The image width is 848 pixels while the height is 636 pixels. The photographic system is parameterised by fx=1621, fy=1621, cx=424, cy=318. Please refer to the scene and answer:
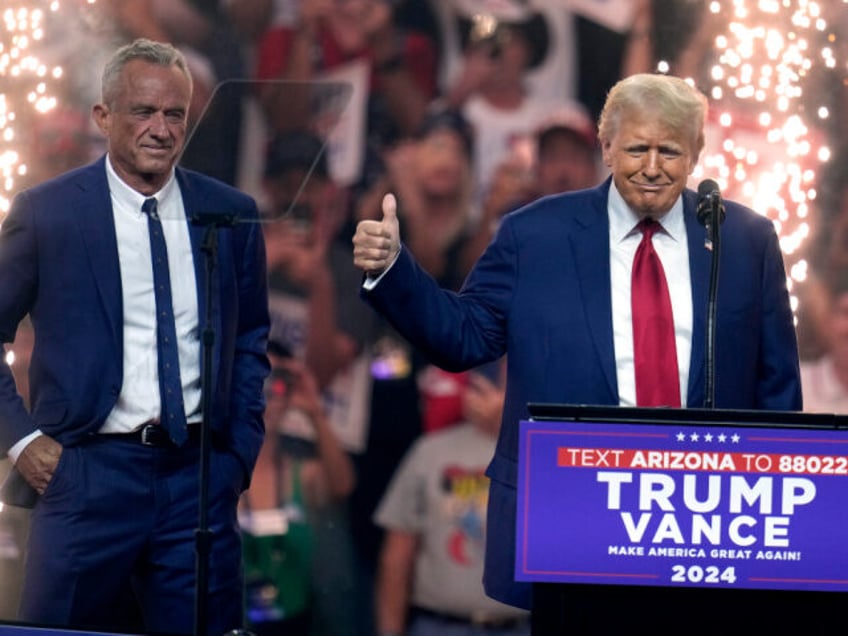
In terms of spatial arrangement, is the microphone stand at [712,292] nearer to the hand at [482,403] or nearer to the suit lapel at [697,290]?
the suit lapel at [697,290]

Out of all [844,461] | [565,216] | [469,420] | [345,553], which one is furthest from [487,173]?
[844,461]

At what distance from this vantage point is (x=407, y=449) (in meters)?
5.36

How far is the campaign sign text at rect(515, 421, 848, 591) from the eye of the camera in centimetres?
284

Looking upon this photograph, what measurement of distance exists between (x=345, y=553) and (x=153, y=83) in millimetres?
2128

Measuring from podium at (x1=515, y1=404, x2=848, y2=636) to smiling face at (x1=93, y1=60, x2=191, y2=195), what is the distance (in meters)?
1.33

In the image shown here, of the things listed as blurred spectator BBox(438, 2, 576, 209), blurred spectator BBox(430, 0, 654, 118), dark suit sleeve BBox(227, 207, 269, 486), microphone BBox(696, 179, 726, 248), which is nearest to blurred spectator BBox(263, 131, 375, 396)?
blurred spectator BBox(438, 2, 576, 209)

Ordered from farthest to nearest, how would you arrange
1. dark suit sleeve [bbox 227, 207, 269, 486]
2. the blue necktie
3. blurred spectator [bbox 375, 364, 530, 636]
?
blurred spectator [bbox 375, 364, 530, 636]
dark suit sleeve [bbox 227, 207, 269, 486]
the blue necktie

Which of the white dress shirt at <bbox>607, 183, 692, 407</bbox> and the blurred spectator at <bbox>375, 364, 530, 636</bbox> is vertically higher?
the white dress shirt at <bbox>607, 183, 692, 407</bbox>

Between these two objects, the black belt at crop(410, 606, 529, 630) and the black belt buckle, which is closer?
the black belt buckle

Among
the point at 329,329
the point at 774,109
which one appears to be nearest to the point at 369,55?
the point at 329,329

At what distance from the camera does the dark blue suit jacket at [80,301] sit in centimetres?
367

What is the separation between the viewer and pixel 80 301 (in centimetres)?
369

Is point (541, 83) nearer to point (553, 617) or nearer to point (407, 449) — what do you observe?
point (407, 449)

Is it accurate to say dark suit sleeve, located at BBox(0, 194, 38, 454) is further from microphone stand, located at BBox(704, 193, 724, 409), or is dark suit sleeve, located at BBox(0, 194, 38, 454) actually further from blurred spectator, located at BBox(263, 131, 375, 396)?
blurred spectator, located at BBox(263, 131, 375, 396)
